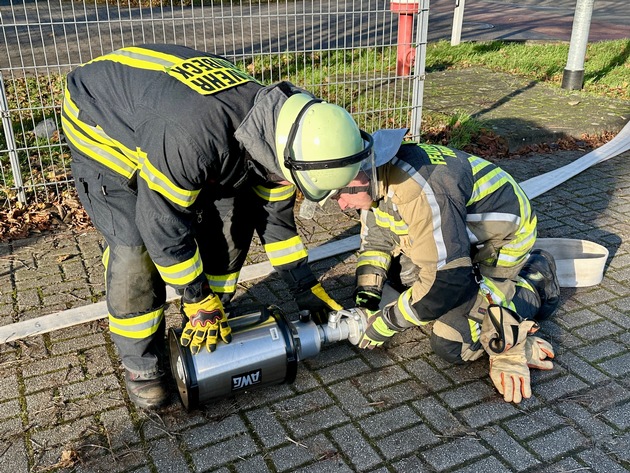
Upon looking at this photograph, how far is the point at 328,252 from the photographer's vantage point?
463 centimetres

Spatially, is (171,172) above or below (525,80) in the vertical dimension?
above

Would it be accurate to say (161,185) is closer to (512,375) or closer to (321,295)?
(321,295)

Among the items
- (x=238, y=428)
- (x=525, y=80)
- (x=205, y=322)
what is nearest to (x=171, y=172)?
(x=205, y=322)

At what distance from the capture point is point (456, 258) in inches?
118

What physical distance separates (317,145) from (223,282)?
1462 millimetres

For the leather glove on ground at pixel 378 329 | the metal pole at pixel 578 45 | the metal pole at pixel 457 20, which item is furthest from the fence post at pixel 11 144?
the metal pole at pixel 457 20

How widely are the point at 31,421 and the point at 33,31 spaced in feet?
13.8

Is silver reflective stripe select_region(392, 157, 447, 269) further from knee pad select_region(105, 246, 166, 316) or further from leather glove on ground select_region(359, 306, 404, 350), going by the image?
knee pad select_region(105, 246, 166, 316)

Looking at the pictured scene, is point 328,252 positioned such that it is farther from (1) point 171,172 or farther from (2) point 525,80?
(2) point 525,80

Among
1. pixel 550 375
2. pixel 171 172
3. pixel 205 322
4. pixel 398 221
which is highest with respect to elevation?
pixel 171 172

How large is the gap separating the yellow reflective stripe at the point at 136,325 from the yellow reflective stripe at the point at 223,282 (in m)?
0.57

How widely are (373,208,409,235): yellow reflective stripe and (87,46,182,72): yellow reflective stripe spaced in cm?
136

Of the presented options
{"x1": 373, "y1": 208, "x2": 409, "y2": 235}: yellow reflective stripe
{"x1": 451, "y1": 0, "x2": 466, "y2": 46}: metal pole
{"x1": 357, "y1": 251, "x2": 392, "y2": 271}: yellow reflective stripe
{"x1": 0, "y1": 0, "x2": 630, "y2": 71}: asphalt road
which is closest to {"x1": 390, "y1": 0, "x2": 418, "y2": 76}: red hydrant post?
{"x1": 0, "y1": 0, "x2": 630, "y2": 71}: asphalt road

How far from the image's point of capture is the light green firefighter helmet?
243cm
